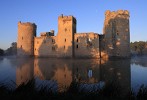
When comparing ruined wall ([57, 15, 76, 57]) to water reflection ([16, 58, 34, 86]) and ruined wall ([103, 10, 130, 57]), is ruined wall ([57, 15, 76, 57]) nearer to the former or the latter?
ruined wall ([103, 10, 130, 57])

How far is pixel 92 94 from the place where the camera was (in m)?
5.54

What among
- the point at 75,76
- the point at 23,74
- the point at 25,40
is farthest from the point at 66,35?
the point at 75,76

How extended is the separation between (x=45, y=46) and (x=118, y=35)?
15373 mm

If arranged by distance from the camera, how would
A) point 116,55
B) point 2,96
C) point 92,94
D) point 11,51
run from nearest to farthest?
1. point 2,96
2. point 92,94
3. point 116,55
4. point 11,51

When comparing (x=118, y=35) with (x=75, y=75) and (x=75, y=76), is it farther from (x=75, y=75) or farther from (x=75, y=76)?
(x=75, y=76)

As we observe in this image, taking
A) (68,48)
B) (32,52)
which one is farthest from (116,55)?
(32,52)

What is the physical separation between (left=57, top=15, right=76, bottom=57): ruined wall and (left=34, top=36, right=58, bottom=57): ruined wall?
2.03m

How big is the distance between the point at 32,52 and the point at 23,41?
122 inches

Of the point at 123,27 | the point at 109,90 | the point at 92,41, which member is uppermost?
the point at 123,27

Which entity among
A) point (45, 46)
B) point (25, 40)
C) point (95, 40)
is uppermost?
point (25, 40)

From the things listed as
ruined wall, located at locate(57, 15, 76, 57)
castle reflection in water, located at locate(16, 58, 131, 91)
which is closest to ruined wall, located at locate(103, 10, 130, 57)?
ruined wall, located at locate(57, 15, 76, 57)

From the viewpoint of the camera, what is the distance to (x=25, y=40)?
135ft

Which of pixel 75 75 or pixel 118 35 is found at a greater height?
pixel 118 35

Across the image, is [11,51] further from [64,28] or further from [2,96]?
[2,96]
